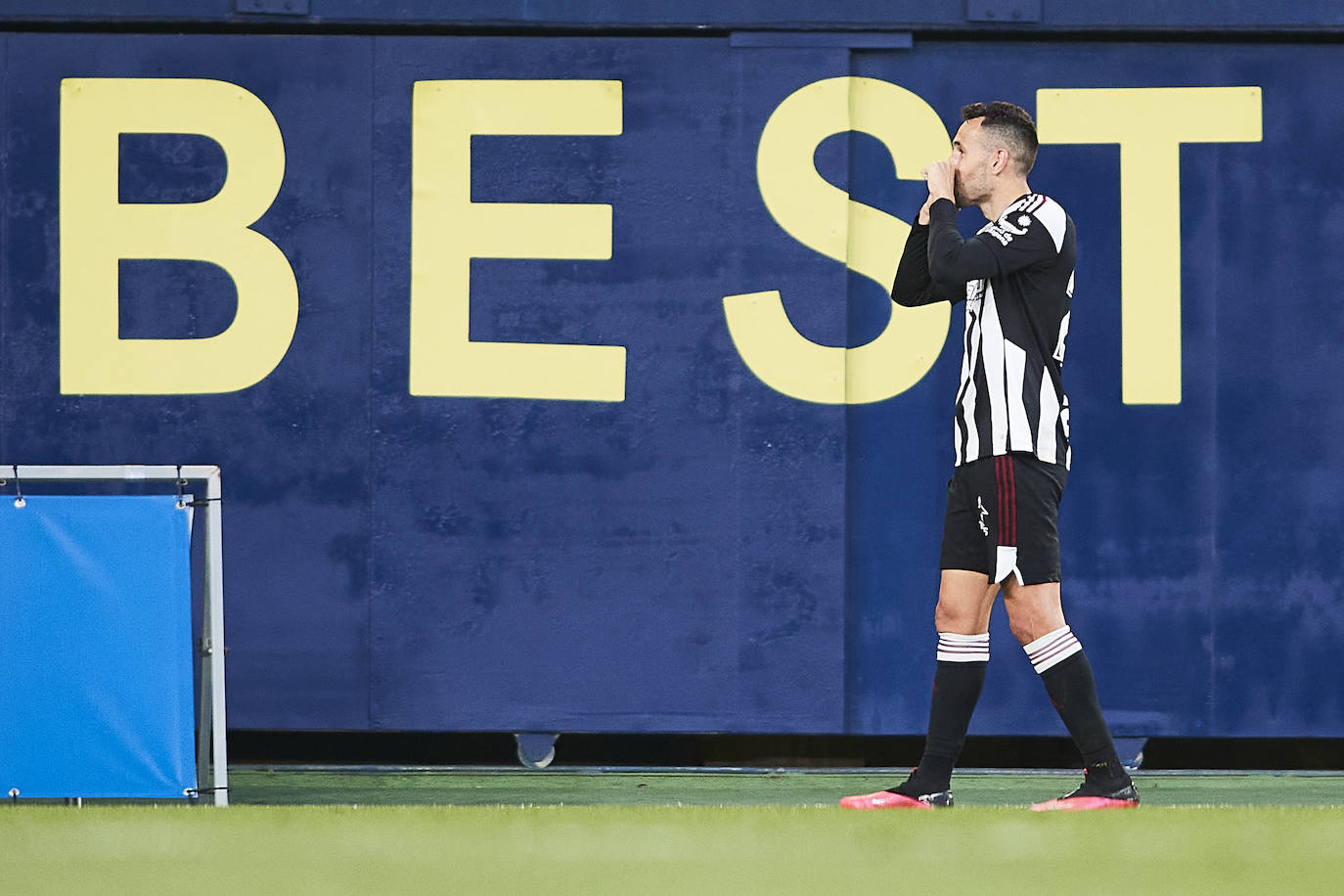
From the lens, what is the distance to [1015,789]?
15.3 ft

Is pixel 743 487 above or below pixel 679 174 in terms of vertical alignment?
below

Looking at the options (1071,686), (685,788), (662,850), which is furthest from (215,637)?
(1071,686)

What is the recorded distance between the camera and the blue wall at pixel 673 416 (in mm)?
5039

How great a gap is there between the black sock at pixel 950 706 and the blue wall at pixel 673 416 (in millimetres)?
1605

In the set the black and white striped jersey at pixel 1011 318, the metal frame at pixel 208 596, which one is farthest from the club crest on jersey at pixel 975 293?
the metal frame at pixel 208 596

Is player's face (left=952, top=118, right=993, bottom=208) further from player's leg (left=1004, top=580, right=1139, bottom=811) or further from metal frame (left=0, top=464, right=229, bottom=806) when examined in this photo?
metal frame (left=0, top=464, right=229, bottom=806)

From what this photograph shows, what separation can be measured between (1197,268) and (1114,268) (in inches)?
11.2

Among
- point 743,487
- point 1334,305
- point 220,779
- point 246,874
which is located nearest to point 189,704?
point 220,779

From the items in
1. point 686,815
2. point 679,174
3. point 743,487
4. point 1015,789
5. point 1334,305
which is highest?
point 679,174

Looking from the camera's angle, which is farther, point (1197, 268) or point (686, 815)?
point (1197, 268)

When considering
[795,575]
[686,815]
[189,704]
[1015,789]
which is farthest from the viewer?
[795,575]

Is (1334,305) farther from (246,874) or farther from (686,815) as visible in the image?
(246,874)

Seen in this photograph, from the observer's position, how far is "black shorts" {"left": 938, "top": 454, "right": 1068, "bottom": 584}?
3326 millimetres

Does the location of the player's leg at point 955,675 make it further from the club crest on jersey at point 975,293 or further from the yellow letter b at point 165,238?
the yellow letter b at point 165,238
